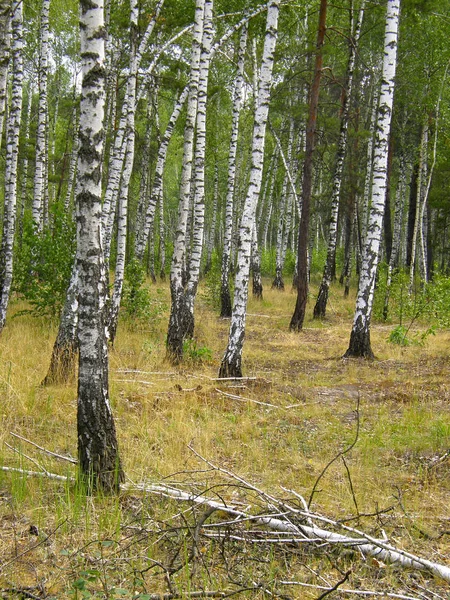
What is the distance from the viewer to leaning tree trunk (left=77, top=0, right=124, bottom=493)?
12.6 ft

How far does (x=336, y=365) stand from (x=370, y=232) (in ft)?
8.50

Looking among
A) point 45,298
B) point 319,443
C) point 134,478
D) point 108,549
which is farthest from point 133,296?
point 108,549

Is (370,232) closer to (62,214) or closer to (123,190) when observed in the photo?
(123,190)

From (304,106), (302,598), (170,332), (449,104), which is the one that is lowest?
(302,598)

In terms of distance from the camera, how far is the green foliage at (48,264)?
10.7 meters

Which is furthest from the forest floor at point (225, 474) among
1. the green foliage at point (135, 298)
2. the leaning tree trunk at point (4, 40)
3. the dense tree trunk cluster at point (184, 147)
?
the leaning tree trunk at point (4, 40)

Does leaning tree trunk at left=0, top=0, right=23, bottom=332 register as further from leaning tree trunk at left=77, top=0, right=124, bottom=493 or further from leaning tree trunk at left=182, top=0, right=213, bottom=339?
leaning tree trunk at left=77, top=0, right=124, bottom=493

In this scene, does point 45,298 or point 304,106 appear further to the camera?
point 304,106

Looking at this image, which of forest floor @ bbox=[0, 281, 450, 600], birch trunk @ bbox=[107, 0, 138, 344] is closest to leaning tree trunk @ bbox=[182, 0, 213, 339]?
birch trunk @ bbox=[107, 0, 138, 344]

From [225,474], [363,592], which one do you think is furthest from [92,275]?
[363,592]

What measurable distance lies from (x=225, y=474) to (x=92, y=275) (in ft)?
6.81

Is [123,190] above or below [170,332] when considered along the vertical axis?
above

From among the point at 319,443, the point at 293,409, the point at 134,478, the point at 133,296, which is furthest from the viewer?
the point at 133,296

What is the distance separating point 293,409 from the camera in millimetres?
6898
